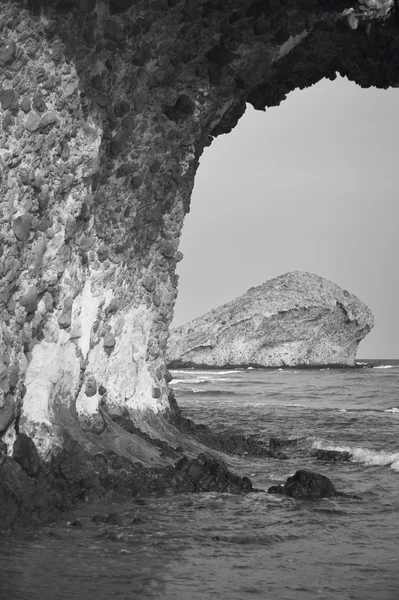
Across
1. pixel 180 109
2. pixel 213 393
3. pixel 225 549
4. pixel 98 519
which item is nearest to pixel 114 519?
pixel 98 519

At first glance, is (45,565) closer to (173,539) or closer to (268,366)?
(173,539)

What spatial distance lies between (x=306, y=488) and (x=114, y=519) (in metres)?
2.38

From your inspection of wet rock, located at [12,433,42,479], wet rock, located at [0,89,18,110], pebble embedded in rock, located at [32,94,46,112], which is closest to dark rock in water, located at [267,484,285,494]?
wet rock, located at [12,433,42,479]

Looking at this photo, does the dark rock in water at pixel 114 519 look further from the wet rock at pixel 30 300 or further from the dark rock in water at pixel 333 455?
the dark rock in water at pixel 333 455

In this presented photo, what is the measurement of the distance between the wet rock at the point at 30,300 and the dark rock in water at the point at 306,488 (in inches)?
120

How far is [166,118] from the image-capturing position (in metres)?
9.57

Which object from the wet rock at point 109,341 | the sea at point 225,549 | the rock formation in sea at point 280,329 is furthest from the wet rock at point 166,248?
the rock formation in sea at point 280,329

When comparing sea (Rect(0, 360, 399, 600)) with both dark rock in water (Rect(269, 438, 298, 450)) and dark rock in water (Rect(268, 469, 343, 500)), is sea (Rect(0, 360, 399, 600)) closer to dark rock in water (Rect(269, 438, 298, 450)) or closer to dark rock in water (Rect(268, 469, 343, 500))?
dark rock in water (Rect(268, 469, 343, 500))

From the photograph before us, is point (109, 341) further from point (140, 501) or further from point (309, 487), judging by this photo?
point (309, 487)

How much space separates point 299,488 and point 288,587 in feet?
10.3

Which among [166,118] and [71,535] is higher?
[166,118]

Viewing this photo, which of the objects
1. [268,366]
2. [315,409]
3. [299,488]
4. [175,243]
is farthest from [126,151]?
[268,366]

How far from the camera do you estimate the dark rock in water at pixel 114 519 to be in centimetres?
643

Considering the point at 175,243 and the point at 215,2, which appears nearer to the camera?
the point at 215,2
